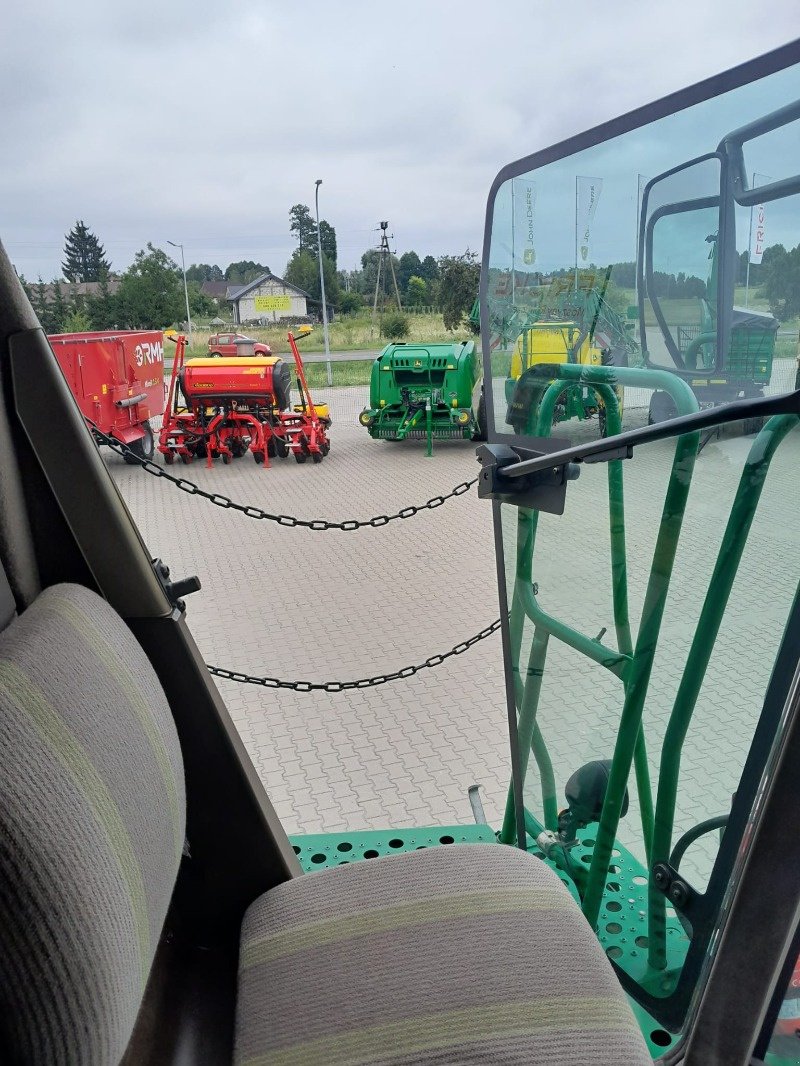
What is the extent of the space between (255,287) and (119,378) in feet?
9.20

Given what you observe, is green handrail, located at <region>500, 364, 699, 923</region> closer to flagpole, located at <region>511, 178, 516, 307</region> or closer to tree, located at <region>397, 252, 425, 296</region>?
flagpole, located at <region>511, 178, 516, 307</region>

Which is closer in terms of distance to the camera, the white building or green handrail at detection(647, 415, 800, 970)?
green handrail at detection(647, 415, 800, 970)

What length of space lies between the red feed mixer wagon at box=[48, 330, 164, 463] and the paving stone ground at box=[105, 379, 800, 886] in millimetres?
574

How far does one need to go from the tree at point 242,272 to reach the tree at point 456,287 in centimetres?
64

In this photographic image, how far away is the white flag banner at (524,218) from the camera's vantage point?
4.26ft

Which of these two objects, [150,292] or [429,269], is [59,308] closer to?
[150,292]

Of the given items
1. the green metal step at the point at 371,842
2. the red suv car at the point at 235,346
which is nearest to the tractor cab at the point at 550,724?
the green metal step at the point at 371,842

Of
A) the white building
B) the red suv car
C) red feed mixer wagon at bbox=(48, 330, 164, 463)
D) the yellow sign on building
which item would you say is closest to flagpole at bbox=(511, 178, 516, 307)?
the white building

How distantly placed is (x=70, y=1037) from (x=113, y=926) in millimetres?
94

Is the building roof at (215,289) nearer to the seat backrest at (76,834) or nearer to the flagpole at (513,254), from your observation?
the flagpole at (513,254)

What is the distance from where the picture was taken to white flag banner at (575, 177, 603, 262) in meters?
1.17

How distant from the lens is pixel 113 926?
0.80 meters

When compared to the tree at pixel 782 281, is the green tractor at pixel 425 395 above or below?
below

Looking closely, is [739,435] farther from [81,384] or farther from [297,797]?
[81,384]
